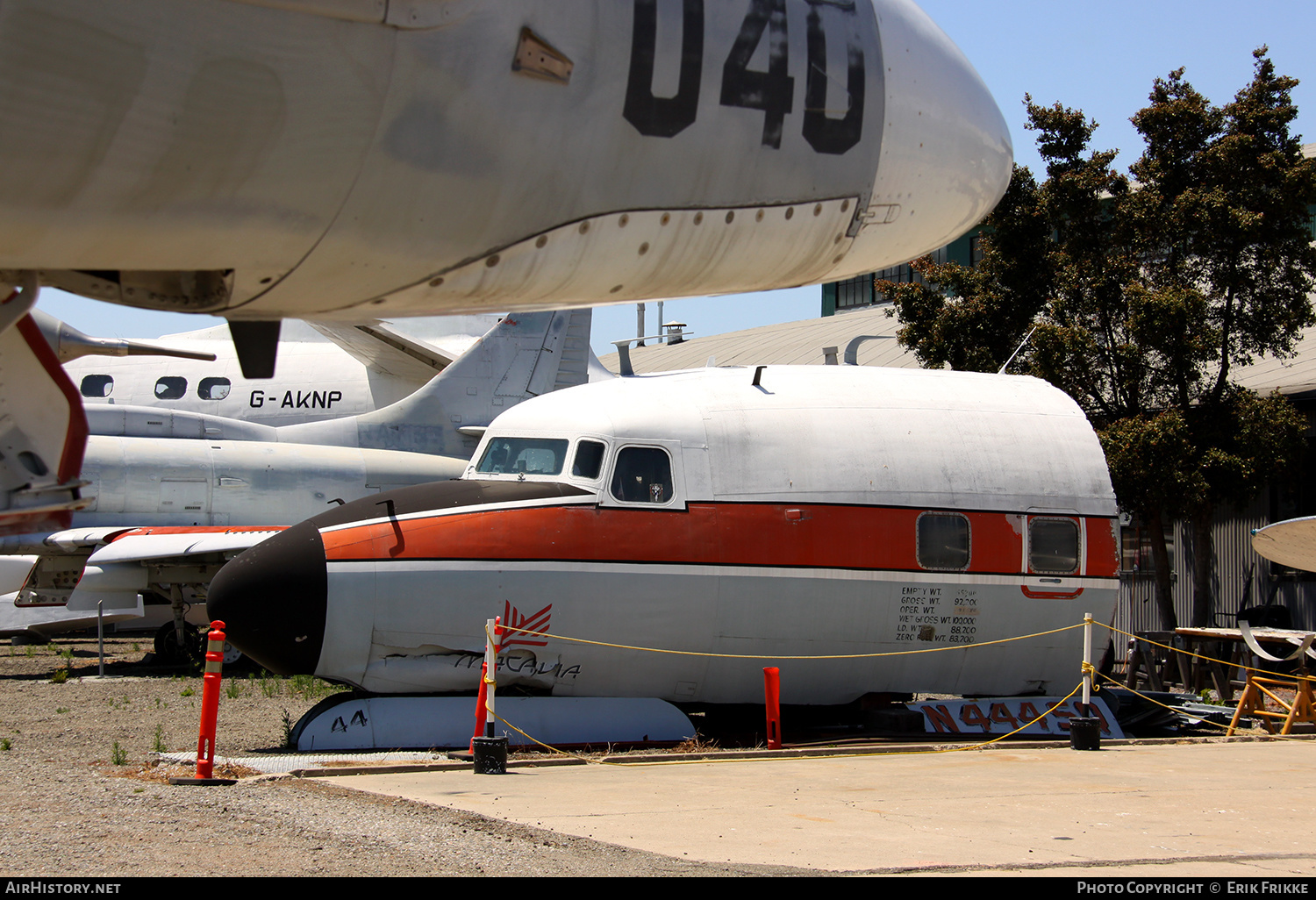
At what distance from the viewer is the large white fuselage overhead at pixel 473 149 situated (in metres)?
3.12

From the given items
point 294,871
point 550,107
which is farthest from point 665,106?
point 294,871

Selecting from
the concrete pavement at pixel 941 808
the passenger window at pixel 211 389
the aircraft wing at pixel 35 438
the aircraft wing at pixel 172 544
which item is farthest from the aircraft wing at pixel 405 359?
the aircraft wing at pixel 35 438

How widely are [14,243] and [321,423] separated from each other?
19542mm

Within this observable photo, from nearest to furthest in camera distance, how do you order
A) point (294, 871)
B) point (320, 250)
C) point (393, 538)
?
point (320, 250), point (294, 871), point (393, 538)

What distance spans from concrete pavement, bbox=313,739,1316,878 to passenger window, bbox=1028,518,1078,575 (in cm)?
197

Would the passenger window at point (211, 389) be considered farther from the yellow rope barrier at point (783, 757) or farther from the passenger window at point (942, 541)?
the passenger window at point (942, 541)

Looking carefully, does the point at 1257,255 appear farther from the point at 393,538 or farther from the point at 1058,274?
the point at 393,538

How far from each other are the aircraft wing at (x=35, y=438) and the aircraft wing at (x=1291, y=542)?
12.0m

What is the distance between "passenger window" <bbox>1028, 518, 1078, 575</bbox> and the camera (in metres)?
12.4

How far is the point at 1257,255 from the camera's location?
1945cm

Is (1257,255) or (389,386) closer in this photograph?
(1257,255)

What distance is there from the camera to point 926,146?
190 inches

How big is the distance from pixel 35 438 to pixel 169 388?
20581 mm

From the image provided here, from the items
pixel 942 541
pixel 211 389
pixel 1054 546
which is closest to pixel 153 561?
pixel 211 389
